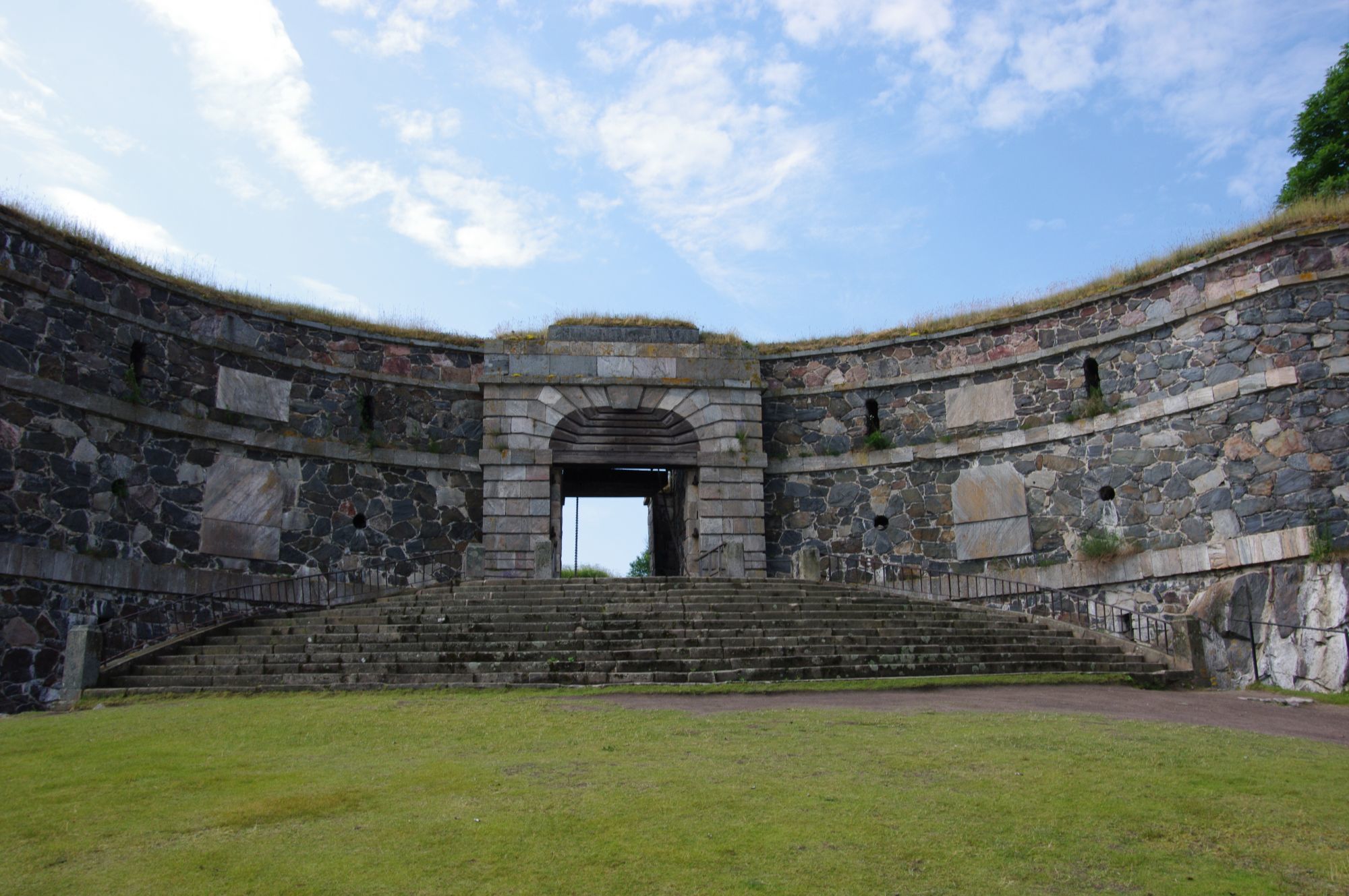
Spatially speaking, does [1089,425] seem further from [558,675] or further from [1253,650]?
[558,675]

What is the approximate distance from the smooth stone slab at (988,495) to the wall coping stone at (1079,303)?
277 centimetres

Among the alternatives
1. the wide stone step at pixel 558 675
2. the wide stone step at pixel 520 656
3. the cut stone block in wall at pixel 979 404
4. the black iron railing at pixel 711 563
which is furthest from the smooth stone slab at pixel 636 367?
the wide stone step at pixel 558 675

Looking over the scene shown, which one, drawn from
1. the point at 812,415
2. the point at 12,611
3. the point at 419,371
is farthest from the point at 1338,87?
the point at 12,611

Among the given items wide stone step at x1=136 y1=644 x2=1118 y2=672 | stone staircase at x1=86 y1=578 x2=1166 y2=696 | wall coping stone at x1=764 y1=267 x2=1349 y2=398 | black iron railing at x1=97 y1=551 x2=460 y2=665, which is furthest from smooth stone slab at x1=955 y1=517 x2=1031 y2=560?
black iron railing at x1=97 y1=551 x2=460 y2=665

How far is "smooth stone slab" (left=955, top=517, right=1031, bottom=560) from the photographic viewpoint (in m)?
20.0

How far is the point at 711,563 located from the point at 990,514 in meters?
5.17

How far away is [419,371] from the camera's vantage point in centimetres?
2166

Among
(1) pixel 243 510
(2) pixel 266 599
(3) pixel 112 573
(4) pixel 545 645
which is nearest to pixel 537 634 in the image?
(4) pixel 545 645

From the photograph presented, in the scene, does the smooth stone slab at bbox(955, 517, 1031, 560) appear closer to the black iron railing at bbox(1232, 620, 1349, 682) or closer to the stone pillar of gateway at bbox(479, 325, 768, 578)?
the stone pillar of gateway at bbox(479, 325, 768, 578)

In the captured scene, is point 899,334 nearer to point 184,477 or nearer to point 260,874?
point 184,477

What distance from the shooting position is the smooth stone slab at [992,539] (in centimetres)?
2000

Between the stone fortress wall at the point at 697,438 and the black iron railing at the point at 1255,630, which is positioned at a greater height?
the stone fortress wall at the point at 697,438

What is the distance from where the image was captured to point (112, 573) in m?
16.2

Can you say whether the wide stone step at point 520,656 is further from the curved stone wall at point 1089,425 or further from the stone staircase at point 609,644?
the curved stone wall at point 1089,425
